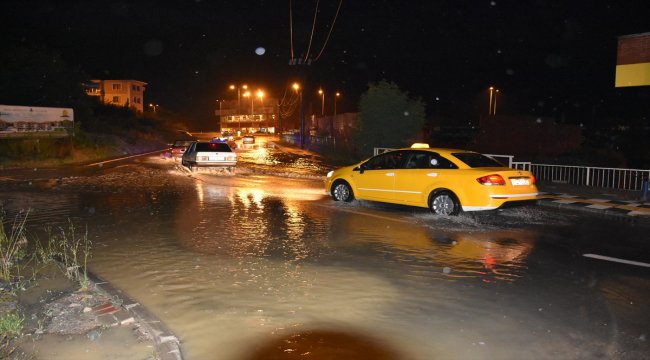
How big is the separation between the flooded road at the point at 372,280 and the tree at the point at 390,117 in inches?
637

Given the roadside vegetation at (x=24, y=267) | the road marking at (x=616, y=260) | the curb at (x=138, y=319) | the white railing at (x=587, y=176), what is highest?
the white railing at (x=587, y=176)

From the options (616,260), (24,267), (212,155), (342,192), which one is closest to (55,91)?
(212,155)

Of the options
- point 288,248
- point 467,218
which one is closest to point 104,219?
point 288,248

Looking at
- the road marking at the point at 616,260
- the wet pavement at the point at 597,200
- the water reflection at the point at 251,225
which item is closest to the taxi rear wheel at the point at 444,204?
the water reflection at the point at 251,225

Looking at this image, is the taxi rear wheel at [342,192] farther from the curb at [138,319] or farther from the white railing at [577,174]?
the curb at [138,319]

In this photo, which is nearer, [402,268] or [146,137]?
[402,268]

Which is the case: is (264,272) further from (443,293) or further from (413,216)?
(413,216)

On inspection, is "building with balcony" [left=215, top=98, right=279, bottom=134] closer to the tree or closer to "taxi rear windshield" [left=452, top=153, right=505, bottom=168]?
the tree

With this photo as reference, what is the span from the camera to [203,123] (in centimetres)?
15438

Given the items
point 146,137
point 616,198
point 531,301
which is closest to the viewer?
point 531,301

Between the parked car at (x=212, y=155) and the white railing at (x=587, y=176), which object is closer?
the white railing at (x=587, y=176)

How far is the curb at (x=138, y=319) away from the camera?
15.1 ft

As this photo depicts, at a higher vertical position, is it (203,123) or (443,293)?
(203,123)

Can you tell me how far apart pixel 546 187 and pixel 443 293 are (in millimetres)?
12741
